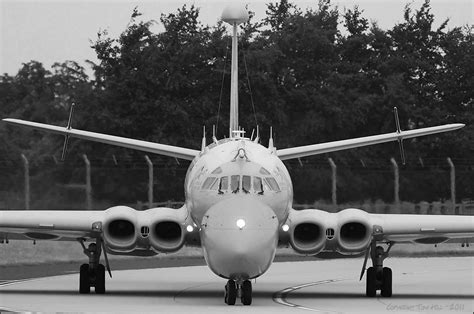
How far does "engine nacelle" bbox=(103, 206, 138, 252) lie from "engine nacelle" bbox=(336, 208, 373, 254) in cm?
334

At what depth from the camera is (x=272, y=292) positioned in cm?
2336

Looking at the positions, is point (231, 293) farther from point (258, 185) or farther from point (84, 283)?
point (84, 283)

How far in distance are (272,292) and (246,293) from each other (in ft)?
12.8

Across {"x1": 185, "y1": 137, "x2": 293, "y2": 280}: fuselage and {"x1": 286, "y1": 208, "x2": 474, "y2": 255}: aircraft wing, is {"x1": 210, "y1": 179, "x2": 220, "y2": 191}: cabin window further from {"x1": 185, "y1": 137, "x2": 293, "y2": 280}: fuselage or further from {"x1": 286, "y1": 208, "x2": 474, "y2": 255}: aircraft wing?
{"x1": 286, "y1": 208, "x2": 474, "y2": 255}: aircraft wing

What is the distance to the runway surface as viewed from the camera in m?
19.5

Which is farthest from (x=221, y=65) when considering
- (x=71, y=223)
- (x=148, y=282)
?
(x=71, y=223)

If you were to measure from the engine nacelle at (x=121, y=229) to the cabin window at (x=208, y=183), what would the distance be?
181 centimetres

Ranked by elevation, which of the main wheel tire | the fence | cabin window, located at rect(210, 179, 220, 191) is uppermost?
the fence

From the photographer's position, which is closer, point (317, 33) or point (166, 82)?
point (166, 82)

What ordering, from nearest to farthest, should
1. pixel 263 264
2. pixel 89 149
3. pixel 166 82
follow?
1. pixel 263 264
2. pixel 89 149
3. pixel 166 82

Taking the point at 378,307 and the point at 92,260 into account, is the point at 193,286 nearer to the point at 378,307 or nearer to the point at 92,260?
the point at 92,260

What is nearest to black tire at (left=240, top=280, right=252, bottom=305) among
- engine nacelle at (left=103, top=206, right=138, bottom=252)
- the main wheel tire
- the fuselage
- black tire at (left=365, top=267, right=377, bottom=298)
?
the main wheel tire

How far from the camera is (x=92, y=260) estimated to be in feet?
75.0

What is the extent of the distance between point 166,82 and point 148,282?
21012mm
